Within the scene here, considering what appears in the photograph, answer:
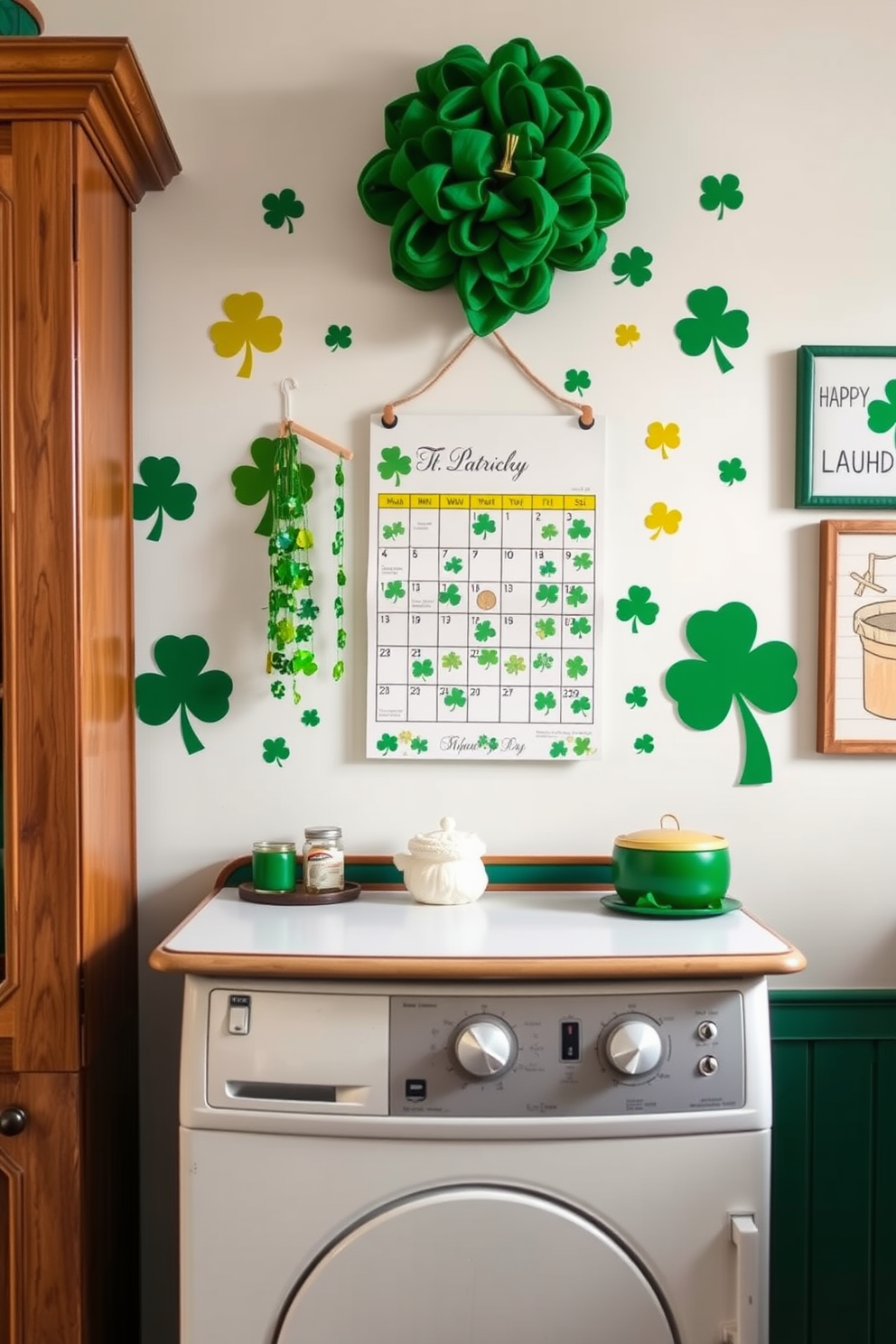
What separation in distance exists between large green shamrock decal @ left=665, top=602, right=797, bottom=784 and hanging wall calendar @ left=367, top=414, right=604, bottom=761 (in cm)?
16

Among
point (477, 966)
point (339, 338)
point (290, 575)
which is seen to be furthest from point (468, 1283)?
point (339, 338)

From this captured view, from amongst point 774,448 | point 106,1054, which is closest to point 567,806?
point 774,448

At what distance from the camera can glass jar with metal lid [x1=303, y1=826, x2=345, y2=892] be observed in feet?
5.62

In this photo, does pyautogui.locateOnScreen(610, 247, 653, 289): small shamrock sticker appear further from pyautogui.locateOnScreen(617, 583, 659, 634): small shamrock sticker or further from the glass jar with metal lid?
the glass jar with metal lid

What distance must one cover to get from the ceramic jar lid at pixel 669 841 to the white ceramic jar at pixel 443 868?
22cm

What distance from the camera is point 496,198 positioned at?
1717mm

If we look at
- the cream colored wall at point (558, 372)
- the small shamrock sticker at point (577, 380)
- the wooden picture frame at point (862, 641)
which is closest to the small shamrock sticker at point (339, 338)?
the cream colored wall at point (558, 372)

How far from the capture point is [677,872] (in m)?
1.61

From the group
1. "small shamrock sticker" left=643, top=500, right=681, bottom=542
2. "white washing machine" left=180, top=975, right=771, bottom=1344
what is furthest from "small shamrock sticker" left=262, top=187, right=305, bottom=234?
"white washing machine" left=180, top=975, right=771, bottom=1344

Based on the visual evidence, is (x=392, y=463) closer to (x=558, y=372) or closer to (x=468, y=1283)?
(x=558, y=372)

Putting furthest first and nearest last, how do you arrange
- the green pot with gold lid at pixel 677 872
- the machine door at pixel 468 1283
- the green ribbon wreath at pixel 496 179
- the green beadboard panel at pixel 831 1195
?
1. the green beadboard panel at pixel 831 1195
2. the green ribbon wreath at pixel 496 179
3. the green pot with gold lid at pixel 677 872
4. the machine door at pixel 468 1283

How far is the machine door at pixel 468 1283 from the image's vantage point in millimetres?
1375

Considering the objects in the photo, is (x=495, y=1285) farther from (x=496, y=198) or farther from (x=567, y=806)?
(x=496, y=198)

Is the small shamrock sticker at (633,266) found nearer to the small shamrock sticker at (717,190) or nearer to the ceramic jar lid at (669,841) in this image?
the small shamrock sticker at (717,190)
